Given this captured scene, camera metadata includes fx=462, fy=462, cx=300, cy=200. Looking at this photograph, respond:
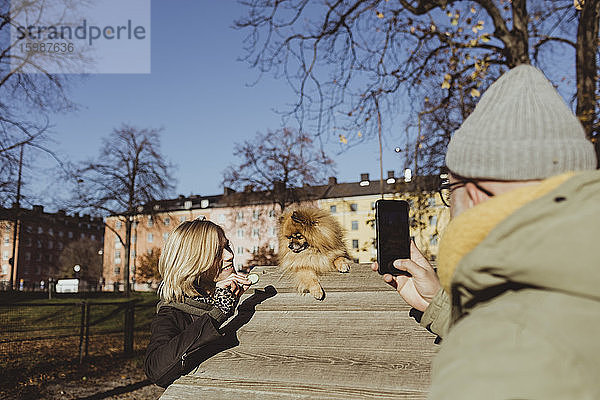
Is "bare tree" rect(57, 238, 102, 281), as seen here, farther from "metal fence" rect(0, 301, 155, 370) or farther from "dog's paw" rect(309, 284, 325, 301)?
"dog's paw" rect(309, 284, 325, 301)

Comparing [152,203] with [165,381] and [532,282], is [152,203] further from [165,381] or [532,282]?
[532,282]

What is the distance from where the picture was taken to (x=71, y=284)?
4659 centimetres

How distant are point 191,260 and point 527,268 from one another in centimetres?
229

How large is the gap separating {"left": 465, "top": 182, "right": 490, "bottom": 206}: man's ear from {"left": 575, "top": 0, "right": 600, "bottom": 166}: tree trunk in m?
5.81

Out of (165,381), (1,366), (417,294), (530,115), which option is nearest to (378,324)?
(417,294)

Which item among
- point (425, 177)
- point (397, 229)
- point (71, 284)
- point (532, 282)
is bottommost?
point (71, 284)

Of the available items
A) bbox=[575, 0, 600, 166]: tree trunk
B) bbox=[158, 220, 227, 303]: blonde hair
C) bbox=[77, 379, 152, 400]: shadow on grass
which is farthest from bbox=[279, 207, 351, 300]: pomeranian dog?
bbox=[77, 379, 152, 400]: shadow on grass

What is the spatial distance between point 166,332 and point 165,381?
0.25 meters

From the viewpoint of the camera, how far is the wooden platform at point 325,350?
2006 millimetres

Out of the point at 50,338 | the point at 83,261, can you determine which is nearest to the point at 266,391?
the point at 50,338

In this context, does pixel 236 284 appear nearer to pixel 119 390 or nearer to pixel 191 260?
pixel 191 260

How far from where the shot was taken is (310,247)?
3.54 metres

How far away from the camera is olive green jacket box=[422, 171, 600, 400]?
76cm

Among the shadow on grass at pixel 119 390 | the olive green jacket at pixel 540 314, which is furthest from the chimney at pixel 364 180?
the olive green jacket at pixel 540 314
